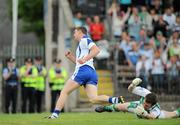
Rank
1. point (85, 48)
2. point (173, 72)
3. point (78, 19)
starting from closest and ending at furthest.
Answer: point (85, 48), point (173, 72), point (78, 19)

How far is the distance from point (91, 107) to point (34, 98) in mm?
1991

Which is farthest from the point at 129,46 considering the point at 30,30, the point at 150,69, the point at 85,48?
the point at 30,30

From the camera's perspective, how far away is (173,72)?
27734 millimetres

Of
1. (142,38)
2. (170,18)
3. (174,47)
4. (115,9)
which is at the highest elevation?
(115,9)

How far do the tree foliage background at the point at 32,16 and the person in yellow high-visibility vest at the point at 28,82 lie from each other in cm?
1409

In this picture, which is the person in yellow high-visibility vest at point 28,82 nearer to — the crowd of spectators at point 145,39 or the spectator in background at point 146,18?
the crowd of spectators at point 145,39

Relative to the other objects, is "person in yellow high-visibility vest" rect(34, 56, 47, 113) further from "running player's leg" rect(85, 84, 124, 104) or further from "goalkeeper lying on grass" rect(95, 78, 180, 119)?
"running player's leg" rect(85, 84, 124, 104)

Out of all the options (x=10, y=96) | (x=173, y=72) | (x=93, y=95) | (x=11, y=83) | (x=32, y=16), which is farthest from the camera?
(x=32, y=16)

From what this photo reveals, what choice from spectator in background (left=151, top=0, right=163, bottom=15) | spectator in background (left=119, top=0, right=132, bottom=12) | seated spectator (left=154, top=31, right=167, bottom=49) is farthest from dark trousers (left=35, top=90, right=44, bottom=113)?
spectator in background (left=151, top=0, right=163, bottom=15)

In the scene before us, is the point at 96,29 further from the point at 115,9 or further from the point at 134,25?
the point at 134,25

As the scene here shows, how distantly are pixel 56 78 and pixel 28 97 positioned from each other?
133 cm

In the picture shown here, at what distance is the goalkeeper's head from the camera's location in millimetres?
17969

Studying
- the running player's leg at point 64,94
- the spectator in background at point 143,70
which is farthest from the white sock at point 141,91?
the spectator in background at point 143,70

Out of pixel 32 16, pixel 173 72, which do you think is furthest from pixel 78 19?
pixel 32 16
